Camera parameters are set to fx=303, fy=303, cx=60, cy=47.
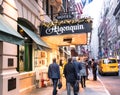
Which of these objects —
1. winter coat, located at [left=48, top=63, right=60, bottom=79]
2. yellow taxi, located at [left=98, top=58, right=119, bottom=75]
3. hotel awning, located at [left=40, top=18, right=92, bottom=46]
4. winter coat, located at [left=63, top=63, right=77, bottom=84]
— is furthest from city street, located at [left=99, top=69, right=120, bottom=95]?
Result: yellow taxi, located at [left=98, top=58, right=119, bottom=75]

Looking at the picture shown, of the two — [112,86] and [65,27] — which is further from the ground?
[65,27]

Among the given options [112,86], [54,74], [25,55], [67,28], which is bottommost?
[112,86]

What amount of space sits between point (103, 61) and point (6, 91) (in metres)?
25.5

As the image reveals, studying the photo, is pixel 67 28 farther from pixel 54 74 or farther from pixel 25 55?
pixel 54 74

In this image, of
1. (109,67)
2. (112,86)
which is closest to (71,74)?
(112,86)

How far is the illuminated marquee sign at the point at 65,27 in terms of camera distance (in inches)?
746

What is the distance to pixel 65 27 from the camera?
19188mm

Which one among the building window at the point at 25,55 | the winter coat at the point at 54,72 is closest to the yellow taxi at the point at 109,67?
the building window at the point at 25,55

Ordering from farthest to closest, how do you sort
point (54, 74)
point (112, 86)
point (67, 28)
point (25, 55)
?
point (112, 86), point (67, 28), point (25, 55), point (54, 74)

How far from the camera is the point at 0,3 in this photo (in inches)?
420

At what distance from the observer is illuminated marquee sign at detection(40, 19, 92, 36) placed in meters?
19.0

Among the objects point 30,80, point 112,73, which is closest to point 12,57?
point 30,80

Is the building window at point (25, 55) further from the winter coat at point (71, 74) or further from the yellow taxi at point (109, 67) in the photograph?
the yellow taxi at point (109, 67)

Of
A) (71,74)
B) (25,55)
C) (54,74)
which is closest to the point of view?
(71,74)
